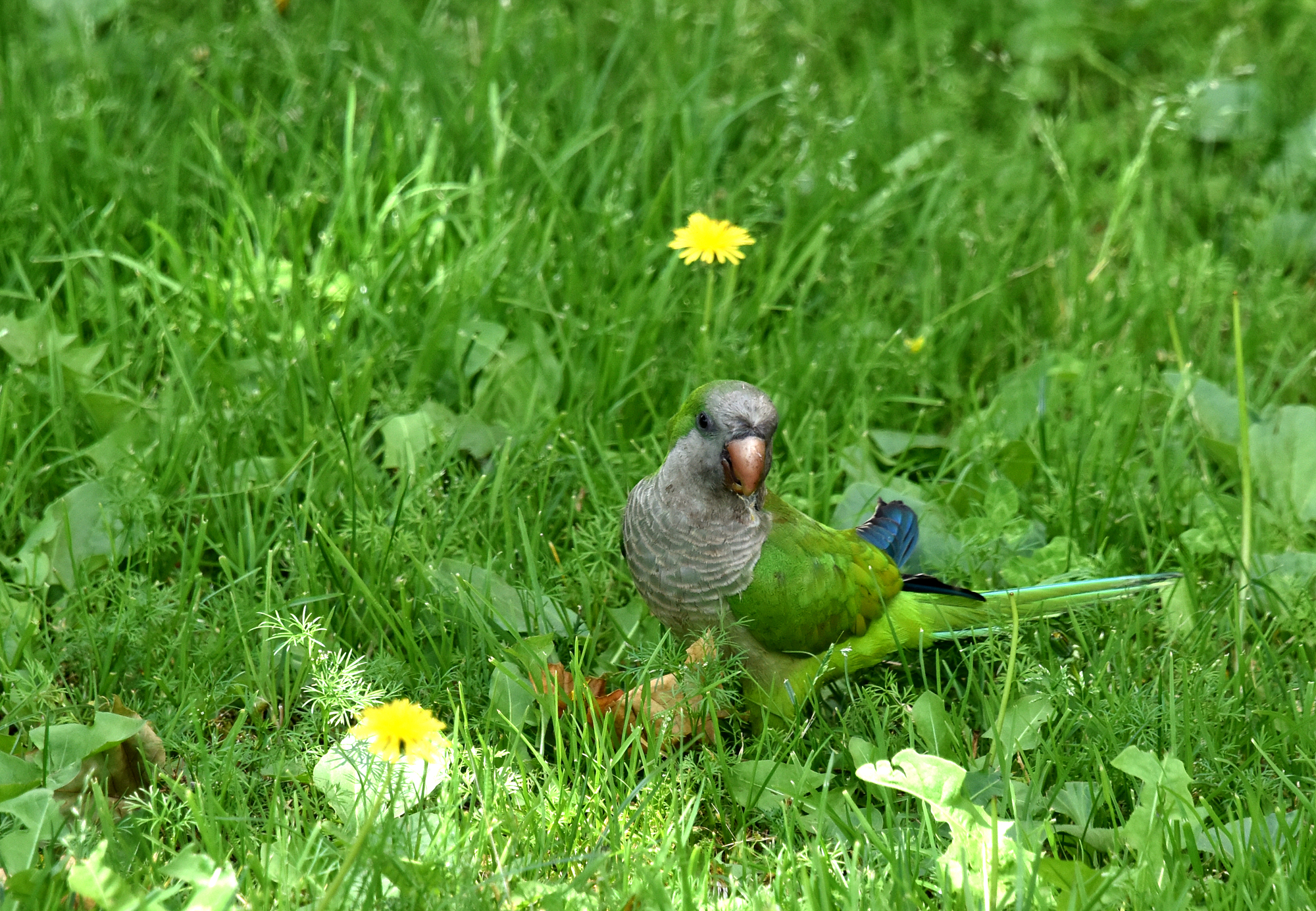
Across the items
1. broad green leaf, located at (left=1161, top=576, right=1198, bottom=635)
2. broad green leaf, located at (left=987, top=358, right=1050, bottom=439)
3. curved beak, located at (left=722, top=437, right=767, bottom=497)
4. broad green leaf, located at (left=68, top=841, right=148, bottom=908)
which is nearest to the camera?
broad green leaf, located at (left=68, top=841, right=148, bottom=908)

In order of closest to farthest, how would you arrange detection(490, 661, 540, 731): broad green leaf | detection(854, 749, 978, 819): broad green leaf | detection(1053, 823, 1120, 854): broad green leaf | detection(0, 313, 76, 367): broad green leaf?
1. detection(854, 749, 978, 819): broad green leaf
2. detection(1053, 823, 1120, 854): broad green leaf
3. detection(490, 661, 540, 731): broad green leaf
4. detection(0, 313, 76, 367): broad green leaf

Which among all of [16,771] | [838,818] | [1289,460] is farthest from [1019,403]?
[16,771]

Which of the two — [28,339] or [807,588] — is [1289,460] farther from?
[28,339]

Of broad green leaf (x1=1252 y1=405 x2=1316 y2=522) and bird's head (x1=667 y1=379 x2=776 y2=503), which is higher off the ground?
bird's head (x1=667 y1=379 x2=776 y2=503)

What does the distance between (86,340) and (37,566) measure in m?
0.97

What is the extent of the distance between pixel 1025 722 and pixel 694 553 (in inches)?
28.7

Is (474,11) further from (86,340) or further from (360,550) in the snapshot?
(360,550)

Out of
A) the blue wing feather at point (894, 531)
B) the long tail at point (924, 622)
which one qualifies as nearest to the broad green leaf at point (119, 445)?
the long tail at point (924, 622)

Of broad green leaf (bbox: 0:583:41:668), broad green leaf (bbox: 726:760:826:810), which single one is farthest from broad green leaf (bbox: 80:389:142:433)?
broad green leaf (bbox: 726:760:826:810)

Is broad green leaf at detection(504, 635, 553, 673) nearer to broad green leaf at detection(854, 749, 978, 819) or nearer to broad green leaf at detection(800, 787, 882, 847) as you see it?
broad green leaf at detection(800, 787, 882, 847)

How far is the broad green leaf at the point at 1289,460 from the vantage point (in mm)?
3188

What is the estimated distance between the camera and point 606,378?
131 inches

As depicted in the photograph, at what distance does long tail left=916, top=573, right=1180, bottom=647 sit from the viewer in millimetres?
2695

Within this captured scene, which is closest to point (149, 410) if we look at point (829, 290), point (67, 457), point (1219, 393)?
point (67, 457)
